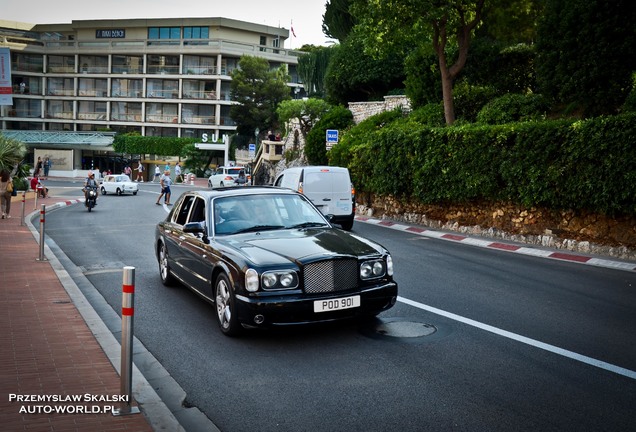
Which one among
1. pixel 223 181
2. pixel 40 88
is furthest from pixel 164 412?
pixel 40 88

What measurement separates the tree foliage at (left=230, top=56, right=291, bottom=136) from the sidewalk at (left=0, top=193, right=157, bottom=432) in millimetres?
62286

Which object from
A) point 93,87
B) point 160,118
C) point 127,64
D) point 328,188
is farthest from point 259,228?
point 93,87

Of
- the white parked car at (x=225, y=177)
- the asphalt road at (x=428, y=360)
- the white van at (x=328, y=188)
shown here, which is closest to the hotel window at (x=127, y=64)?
the white parked car at (x=225, y=177)

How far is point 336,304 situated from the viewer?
6.97 m

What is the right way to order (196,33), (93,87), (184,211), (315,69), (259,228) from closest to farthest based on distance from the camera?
(259,228) → (184,211) → (315,69) → (196,33) → (93,87)

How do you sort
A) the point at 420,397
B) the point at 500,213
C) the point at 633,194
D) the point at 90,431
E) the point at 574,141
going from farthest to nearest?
the point at 500,213 < the point at 574,141 < the point at 633,194 < the point at 420,397 < the point at 90,431

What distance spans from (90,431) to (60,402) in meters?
0.68

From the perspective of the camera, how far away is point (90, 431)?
461 centimetres

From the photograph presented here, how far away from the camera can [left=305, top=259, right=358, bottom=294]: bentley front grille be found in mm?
6926

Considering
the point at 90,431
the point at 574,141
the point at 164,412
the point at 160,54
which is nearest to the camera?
the point at 90,431

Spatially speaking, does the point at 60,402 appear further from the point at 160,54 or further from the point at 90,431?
the point at 160,54

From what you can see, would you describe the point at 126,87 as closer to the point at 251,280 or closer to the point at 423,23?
the point at 423,23

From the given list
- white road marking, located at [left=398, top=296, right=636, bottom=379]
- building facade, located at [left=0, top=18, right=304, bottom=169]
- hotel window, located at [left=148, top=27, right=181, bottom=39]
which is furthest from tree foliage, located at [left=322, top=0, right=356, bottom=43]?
hotel window, located at [left=148, top=27, right=181, bottom=39]

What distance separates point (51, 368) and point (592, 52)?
18.9 metres
